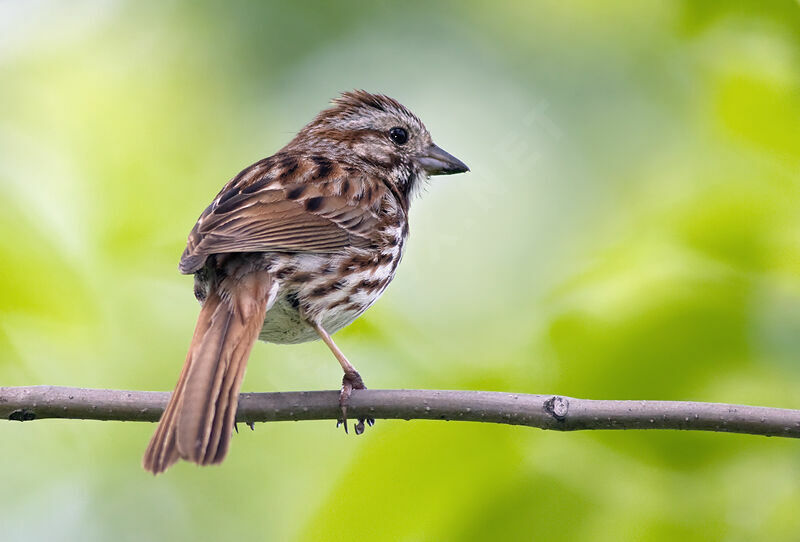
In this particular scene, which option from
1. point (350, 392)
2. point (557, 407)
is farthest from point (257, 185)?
point (557, 407)

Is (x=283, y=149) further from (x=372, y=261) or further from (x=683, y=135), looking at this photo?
(x=683, y=135)

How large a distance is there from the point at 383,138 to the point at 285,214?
3.78ft

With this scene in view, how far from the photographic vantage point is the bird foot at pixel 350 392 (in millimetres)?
3061

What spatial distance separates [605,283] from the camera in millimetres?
3043

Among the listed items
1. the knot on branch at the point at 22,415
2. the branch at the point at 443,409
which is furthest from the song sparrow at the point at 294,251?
the knot on branch at the point at 22,415

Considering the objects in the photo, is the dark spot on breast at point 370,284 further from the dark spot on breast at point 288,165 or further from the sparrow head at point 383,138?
the sparrow head at point 383,138

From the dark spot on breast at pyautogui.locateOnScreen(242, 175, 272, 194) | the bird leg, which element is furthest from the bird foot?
the dark spot on breast at pyautogui.locateOnScreen(242, 175, 272, 194)

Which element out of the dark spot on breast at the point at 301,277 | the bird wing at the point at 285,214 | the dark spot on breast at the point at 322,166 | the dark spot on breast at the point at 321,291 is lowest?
the dark spot on breast at the point at 321,291

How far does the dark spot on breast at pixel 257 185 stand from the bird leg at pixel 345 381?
0.60 meters

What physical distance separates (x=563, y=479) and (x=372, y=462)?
59 cm

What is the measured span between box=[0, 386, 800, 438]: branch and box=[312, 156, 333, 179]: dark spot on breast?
45.6 inches

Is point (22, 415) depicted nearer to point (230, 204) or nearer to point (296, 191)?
point (230, 204)

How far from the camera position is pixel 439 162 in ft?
14.7

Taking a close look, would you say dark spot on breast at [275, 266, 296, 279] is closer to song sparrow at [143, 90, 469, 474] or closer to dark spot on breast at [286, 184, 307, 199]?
song sparrow at [143, 90, 469, 474]
